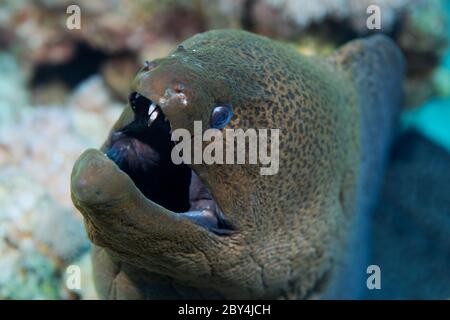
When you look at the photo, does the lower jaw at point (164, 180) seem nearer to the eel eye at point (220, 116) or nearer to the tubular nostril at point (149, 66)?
the eel eye at point (220, 116)

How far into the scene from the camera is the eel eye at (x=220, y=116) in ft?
7.04

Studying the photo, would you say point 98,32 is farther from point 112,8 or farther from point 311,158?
point 311,158

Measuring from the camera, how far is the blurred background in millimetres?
3336

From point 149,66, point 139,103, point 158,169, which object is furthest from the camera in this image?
point 158,169

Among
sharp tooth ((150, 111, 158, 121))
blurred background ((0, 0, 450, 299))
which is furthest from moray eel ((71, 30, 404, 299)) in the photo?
blurred background ((0, 0, 450, 299))

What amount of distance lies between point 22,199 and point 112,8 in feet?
7.19

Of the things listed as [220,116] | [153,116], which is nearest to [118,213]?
[153,116]

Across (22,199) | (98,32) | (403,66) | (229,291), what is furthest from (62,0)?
(229,291)

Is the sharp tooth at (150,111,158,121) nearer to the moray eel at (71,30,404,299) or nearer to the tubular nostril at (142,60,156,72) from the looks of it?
the moray eel at (71,30,404,299)

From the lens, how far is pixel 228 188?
2.19 metres

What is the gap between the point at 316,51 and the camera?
14.4 ft

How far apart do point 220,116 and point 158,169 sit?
1.50ft

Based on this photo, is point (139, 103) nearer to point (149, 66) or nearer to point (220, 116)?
point (149, 66)

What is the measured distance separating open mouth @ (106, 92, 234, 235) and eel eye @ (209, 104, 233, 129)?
245mm
